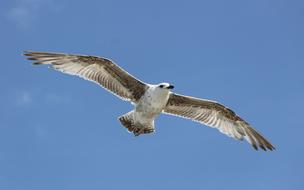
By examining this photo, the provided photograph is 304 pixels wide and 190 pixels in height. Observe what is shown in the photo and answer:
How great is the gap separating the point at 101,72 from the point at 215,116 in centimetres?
333

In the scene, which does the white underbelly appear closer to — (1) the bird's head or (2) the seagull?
(2) the seagull

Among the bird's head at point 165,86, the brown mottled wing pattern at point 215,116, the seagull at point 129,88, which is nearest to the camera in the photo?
the bird's head at point 165,86

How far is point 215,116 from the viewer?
2042 centimetres

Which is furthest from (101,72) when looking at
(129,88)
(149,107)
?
(149,107)

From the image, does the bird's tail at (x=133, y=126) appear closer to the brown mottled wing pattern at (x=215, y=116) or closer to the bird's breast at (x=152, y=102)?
the bird's breast at (x=152, y=102)

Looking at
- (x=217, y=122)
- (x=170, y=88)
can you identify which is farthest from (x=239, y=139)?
(x=170, y=88)

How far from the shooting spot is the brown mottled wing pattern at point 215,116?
1970 cm

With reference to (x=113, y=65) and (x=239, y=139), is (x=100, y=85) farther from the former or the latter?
(x=239, y=139)

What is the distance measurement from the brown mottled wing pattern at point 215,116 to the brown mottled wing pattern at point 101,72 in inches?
41.5

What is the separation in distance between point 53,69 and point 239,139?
17.3 ft

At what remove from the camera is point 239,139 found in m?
20.7

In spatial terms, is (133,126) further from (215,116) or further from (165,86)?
(215,116)

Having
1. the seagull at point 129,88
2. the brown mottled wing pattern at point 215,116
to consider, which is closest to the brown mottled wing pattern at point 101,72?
the seagull at point 129,88

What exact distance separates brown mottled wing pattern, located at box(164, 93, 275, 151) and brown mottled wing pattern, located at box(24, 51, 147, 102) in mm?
1053
